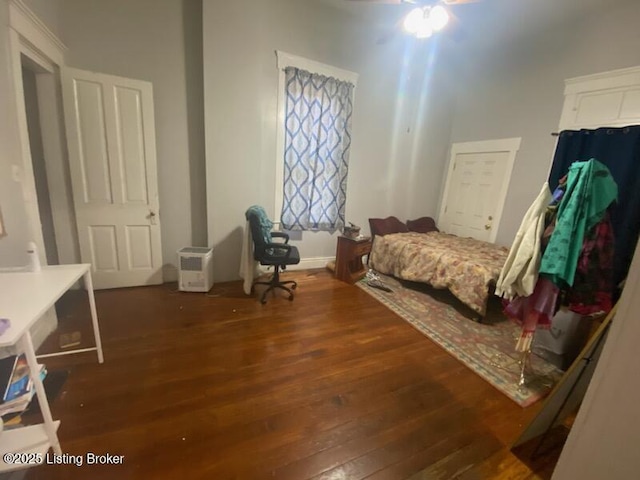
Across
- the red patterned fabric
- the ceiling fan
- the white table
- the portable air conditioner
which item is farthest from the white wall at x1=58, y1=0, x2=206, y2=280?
the red patterned fabric

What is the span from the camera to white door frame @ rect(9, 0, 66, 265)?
180 cm

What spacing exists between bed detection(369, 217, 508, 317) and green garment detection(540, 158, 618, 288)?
113 centimetres

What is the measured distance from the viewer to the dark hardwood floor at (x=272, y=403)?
1.30 meters

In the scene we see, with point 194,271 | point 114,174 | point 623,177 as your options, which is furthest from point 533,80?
point 114,174

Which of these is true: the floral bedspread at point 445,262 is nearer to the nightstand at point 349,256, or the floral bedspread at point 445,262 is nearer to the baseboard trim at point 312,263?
the nightstand at point 349,256

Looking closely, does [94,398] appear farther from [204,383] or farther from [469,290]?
[469,290]

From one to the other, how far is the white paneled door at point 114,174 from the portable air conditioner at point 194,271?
41cm

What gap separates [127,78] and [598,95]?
16.9 ft

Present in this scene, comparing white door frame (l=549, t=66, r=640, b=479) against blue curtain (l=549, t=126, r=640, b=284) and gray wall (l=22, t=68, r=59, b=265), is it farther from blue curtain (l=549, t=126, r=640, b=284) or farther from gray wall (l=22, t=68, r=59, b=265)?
gray wall (l=22, t=68, r=59, b=265)

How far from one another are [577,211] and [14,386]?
3.09 meters

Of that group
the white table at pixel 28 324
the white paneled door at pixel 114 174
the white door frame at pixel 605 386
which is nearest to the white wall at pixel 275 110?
the white paneled door at pixel 114 174

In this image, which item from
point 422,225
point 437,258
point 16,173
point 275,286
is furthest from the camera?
point 422,225

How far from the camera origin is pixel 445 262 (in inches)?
120

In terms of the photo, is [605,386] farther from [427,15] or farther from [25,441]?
[427,15]
